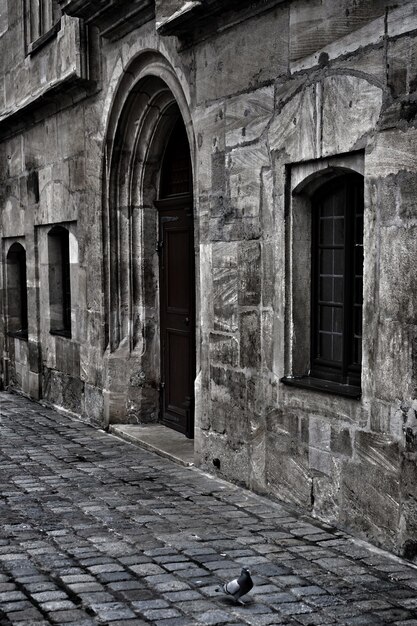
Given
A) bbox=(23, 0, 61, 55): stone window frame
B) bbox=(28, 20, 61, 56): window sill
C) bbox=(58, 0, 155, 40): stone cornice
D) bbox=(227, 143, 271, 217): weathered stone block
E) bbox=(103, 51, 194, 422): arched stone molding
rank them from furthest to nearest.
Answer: bbox=(23, 0, 61, 55): stone window frame → bbox=(28, 20, 61, 56): window sill → bbox=(103, 51, 194, 422): arched stone molding → bbox=(58, 0, 155, 40): stone cornice → bbox=(227, 143, 271, 217): weathered stone block

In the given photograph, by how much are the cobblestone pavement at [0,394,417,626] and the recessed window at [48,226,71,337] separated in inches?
157

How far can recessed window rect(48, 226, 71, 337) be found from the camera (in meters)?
11.3

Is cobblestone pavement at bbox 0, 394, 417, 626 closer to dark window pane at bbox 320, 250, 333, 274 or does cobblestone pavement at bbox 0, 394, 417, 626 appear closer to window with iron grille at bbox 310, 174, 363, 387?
window with iron grille at bbox 310, 174, 363, 387

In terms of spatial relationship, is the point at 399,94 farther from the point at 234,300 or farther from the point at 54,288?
the point at 54,288

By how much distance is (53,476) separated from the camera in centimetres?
727

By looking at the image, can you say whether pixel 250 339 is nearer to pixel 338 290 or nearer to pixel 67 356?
pixel 338 290

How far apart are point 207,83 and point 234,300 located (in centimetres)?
184

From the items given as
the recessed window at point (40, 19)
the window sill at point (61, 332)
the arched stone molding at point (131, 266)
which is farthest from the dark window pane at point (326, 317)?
the recessed window at point (40, 19)

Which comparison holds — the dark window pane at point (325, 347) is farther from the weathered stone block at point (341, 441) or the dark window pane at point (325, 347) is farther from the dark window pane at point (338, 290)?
the weathered stone block at point (341, 441)

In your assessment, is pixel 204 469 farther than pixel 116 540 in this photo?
Yes

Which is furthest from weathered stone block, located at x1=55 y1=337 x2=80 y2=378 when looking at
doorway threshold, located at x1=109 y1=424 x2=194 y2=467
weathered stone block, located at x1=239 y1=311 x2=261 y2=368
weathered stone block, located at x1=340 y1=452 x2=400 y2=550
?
weathered stone block, located at x1=340 y1=452 x2=400 y2=550

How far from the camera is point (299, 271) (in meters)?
6.19

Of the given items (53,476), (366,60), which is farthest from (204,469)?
(366,60)

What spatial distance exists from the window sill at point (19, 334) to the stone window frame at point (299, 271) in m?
7.05
